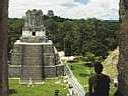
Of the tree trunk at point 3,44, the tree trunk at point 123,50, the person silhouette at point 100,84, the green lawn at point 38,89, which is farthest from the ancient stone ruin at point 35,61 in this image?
the tree trunk at point 3,44

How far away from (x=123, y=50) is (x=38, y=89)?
3143 centimetres

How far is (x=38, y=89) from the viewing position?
4062 centimetres

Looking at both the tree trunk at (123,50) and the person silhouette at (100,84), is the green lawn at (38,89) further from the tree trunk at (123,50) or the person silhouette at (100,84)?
the person silhouette at (100,84)

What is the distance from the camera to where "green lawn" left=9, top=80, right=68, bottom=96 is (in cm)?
3683

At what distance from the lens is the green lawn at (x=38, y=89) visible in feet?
121

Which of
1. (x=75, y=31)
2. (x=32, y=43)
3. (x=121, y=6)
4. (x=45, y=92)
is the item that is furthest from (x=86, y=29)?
(x=121, y=6)

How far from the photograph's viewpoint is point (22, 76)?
46.2m

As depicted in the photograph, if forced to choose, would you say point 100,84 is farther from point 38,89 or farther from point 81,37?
point 81,37

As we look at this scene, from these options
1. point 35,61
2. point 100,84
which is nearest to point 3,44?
point 100,84

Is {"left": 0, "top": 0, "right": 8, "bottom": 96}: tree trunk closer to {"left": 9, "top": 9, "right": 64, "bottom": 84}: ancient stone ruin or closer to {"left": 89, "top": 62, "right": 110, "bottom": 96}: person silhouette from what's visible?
{"left": 89, "top": 62, "right": 110, "bottom": 96}: person silhouette

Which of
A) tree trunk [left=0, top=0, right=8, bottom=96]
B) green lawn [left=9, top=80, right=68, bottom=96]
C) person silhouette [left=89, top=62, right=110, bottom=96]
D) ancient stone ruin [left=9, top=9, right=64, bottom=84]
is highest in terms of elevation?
tree trunk [left=0, top=0, right=8, bottom=96]

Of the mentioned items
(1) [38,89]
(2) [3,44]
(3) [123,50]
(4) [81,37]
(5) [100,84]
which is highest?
(2) [3,44]

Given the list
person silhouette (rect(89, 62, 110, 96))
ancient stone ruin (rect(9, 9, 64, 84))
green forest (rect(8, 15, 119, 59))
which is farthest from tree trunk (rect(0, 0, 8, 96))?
green forest (rect(8, 15, 119, 59))

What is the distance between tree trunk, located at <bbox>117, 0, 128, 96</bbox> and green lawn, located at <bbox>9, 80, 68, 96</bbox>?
25821 mm
